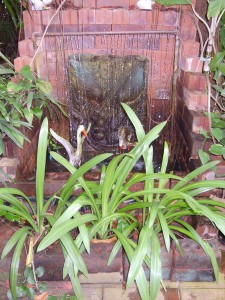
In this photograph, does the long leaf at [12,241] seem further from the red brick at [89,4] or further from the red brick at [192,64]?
the red brick at [89,4]

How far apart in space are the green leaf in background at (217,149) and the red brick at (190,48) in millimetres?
934

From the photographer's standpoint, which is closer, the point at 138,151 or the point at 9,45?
the point at 138,151

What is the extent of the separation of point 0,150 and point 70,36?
1395 mm

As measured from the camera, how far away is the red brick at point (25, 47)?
2.53 m

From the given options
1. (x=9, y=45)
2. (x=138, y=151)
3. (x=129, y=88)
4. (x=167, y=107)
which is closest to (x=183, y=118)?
(x=167, y=107)

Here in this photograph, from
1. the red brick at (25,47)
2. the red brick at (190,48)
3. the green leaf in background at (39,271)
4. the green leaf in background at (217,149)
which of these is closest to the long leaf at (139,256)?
the green leaf in background at (39,271)

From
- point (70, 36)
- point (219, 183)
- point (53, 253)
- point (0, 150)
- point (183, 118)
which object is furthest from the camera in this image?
point (70, 36)

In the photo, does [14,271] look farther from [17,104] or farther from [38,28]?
[38,28]

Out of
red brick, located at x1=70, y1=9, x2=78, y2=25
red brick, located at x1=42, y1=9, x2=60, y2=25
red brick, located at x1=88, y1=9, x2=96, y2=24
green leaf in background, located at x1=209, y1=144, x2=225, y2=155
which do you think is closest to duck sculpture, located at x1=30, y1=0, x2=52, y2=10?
red brick, located at x1=42, y1=9, x2=60, y2=25

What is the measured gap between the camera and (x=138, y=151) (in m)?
1.57

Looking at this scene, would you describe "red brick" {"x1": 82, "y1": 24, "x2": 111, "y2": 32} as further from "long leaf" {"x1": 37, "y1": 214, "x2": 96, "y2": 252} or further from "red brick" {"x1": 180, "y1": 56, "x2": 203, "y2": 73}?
"long leaf" {"x1": 37, "y1": 214, "x2": 96, "y2": 252}

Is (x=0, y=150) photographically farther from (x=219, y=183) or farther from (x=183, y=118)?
(x=183, y=118)

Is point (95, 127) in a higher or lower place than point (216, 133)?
lower

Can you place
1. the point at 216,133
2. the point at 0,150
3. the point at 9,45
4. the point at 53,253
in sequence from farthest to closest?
the point at 9,45, the point at 216,133, the point at 0,150, the point at 53,253
